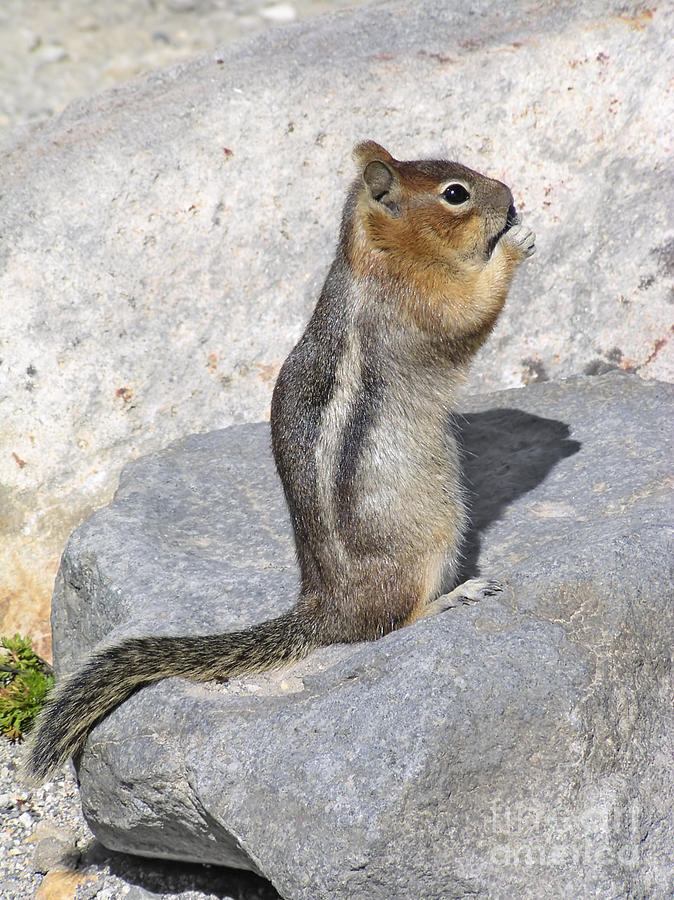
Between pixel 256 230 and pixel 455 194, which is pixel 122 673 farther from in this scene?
pixel 256 230

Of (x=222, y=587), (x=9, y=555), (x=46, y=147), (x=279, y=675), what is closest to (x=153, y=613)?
(x=222, y=587)

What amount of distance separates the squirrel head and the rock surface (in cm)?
159

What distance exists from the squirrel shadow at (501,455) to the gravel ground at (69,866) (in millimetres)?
1727

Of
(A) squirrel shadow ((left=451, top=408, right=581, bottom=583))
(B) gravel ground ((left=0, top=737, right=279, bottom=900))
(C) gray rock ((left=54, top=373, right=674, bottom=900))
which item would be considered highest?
(A) squirrel shadow ((left=451, top=408, right=581, bottom=583))

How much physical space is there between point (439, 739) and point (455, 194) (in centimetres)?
228

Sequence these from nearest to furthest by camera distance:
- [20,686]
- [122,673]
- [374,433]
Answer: [122,673], [374,433], [20,686]

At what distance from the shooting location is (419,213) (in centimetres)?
439

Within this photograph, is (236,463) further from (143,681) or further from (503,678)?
(503,678)

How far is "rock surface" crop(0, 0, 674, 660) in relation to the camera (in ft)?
19.1

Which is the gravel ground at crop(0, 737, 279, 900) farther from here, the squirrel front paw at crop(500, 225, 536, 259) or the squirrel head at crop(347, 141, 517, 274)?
the squirrel front paw at crop(500, 225, 536, 259)

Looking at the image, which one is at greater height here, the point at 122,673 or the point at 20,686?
the point at 122,673

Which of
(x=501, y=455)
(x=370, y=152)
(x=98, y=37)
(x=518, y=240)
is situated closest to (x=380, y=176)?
(x=370, y=152)

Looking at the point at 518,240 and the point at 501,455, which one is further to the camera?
the point at 501,455

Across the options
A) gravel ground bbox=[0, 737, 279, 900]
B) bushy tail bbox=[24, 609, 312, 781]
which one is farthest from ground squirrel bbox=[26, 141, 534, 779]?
gravel ground bbox=[0, 737, 279, 900]
